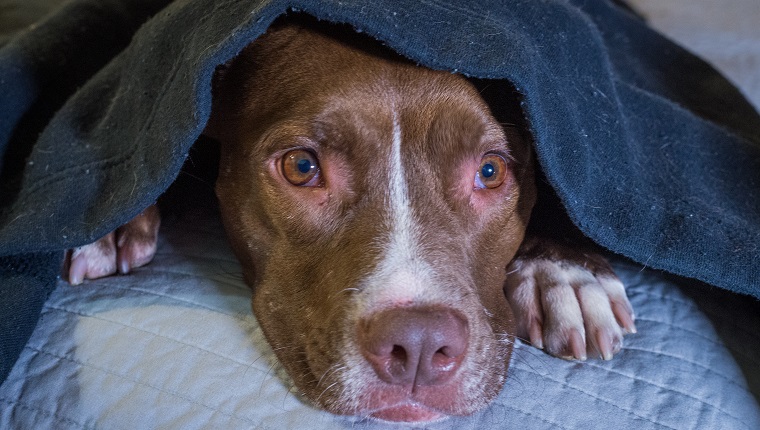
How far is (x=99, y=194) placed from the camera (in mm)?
1904

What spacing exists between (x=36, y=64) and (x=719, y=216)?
6.74 feet

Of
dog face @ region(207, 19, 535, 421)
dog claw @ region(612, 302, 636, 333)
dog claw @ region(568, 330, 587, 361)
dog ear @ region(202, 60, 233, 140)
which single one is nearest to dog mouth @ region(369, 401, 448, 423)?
dog face @ region(207, 19, 535, 421)

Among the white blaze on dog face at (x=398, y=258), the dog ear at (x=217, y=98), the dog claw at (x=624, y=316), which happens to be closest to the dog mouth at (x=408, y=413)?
the white blaze on dog face at (x=398, y=258)

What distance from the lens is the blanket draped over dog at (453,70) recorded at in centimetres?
163

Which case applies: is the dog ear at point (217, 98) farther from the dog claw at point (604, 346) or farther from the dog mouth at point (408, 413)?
the dog claw at point (604, 346)

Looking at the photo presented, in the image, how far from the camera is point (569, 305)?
1960 mm

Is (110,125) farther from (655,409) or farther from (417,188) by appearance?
(655,409)

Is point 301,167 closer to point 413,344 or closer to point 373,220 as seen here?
point 373,220

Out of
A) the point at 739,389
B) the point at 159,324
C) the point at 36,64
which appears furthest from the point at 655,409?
the point at 36,64

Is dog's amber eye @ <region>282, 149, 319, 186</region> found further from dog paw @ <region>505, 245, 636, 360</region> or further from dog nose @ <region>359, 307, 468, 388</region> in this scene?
dog paw @ <region>505, 245, 636, 360</region>

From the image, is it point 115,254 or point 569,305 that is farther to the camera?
point 115,254

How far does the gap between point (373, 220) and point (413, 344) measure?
1.20 feet

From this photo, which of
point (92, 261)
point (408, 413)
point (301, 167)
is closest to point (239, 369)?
point (408, 413)

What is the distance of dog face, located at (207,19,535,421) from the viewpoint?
1.62 metres
